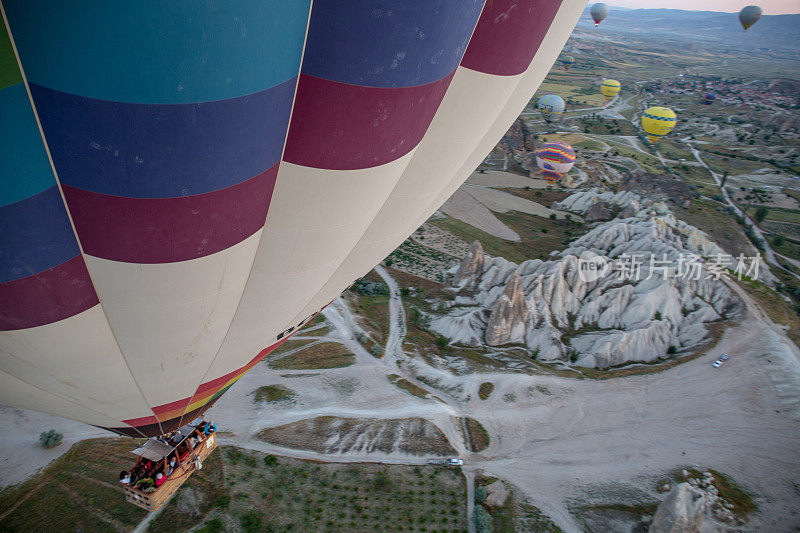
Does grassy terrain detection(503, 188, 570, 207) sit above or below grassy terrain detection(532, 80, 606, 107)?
below

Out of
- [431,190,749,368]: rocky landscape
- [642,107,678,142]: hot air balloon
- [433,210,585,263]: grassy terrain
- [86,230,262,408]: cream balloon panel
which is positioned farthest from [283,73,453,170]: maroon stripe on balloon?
[642,107,678,142]: hot air balloon

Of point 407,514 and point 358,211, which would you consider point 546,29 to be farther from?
point 407,514

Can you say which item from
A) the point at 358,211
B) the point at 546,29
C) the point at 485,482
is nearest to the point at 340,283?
the point at 358,211

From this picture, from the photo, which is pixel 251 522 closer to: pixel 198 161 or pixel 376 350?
pixel 376 350

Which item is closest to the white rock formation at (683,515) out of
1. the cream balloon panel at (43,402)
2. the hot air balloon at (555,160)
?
the cream balloon panel at (43,402)

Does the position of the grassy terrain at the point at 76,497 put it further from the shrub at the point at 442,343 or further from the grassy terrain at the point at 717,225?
the grassy terrain at the point at 717,225

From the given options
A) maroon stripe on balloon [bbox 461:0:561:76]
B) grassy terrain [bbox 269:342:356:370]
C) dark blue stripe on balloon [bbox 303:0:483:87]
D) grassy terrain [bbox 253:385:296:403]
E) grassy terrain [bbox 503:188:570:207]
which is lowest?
grassy terrain [bbox 253:385:296:403]

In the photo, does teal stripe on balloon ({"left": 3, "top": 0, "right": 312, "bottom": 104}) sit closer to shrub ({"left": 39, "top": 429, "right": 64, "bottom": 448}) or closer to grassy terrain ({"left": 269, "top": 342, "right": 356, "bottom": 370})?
shrub ({"left": 39, "top": 429, "right": 64, "bottom": 448})
